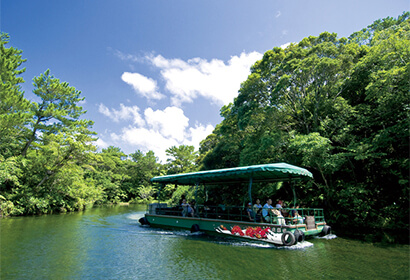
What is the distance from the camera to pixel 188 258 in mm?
7668

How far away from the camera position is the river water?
20.3 ft

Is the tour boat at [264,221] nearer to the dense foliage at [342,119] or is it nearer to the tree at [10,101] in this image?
the dense foliage at [342,119]

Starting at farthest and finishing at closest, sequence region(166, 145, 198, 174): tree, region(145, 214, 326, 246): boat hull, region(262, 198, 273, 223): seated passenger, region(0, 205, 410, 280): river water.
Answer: region(166, 145, 198, 174): tree → region(262, 198, 273, 223): seated passenger → region(145, 214, 326, 246): boat hull → region(0, 205, 410, 280): river water

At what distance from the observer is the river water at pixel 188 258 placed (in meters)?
6.20

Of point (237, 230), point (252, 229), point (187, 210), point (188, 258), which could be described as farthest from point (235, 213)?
point (188, 258)

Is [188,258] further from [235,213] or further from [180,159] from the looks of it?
[180,159]

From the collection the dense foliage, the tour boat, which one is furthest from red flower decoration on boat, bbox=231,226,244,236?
the dense foliage

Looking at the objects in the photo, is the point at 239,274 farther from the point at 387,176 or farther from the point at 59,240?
the point at 387,176

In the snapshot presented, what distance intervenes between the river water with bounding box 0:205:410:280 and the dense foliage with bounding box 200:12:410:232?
414 cm

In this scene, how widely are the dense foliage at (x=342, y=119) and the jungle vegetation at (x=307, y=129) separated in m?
0.06

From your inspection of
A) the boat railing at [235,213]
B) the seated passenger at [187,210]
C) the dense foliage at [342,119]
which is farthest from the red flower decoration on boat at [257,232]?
the dense foliage at [342,119]

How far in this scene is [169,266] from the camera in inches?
270

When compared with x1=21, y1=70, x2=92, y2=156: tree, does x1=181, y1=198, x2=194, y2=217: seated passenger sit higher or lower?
lower

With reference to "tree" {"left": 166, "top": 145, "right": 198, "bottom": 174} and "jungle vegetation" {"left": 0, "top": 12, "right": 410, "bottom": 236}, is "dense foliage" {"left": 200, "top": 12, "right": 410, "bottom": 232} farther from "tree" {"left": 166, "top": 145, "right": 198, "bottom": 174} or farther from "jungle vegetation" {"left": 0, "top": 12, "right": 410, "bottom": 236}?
"tree" {"left": 166, "top": 145, "right": 198, "bottom": 174}
